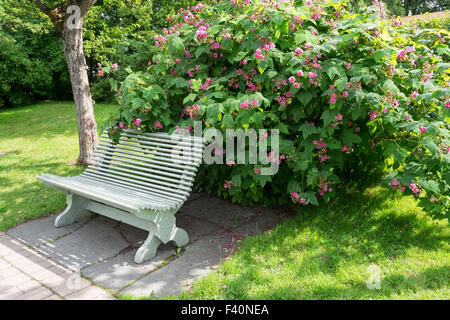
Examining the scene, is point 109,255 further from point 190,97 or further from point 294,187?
point 294,187

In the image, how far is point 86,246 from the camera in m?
3.54

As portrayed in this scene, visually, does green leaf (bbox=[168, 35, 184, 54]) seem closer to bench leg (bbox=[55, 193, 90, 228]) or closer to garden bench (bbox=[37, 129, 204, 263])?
garden bench (bbox=[37, 129, 204, 263])

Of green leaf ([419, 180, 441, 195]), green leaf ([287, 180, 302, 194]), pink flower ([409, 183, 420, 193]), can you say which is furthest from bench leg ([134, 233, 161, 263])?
green leaf ([419, 180, 441, 195])

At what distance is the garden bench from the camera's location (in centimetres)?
318

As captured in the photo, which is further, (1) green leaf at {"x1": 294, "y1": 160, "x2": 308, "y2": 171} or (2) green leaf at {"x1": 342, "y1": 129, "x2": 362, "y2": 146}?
(2) green leaf at {"x1": 342, "y1": 129, "x2": 362, "y2": 146}

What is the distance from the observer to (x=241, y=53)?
3.58m

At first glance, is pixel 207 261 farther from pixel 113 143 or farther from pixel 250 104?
pixel 113 143

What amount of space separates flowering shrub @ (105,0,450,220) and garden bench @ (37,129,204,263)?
227 mm

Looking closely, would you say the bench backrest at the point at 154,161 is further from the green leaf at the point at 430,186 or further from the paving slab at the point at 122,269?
the green leaf at the point at 430,186

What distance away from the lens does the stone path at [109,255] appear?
9.33 ft

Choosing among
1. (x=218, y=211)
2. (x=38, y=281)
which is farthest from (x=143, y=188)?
(x=38, y=281)

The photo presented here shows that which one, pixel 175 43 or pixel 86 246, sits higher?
pixel 175 43

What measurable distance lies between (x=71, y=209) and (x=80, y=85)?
259 centimetres
